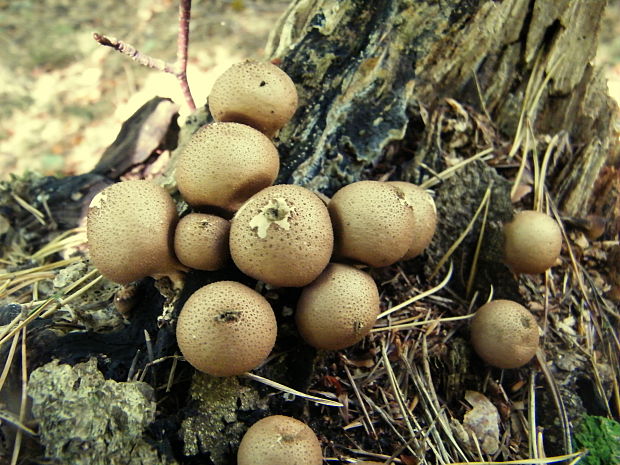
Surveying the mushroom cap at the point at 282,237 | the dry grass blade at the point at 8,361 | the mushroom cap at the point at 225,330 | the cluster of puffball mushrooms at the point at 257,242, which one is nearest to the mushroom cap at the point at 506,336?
the cluster of puffball mushrooms at the point at 257,242

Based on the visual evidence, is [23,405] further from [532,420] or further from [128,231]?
[532,420]

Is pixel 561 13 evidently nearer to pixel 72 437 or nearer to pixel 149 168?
pixel 149 168

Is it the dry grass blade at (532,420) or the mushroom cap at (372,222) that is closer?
the mushroom cap at (372,222)

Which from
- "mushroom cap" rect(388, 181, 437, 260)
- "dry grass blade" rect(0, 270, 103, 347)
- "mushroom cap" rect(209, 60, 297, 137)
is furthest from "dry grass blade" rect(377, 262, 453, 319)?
"dry grass blade" rect(0, 270, 103, 347)

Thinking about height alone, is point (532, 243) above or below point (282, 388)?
above

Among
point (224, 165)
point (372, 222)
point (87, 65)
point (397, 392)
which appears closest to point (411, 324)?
point (397, 392)

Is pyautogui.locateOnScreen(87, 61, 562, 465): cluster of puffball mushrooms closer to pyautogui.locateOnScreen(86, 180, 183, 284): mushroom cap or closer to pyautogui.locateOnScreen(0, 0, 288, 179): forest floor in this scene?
pyautogui.locateOnScreen(86, 180, 183, 284): mushroom cap

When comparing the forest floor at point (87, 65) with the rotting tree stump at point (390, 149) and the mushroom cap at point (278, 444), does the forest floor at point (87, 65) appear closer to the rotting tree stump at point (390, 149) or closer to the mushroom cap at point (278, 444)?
the rotting tree stump at point (390, 149)
